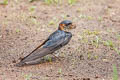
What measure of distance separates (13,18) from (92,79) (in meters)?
4.10

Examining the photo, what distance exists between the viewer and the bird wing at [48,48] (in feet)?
22.4

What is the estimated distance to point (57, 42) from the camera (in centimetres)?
721

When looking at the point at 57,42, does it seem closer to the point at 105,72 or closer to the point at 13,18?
the point at 105,72

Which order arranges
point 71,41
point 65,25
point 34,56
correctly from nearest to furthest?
point 34,56 → point 65,25 → point 71,41

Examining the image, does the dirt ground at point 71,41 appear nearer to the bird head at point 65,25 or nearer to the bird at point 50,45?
the bird at point 50,45

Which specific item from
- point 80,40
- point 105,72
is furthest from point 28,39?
point 105,72

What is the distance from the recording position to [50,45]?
7133mm

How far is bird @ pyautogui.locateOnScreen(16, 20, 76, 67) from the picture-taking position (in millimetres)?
6863

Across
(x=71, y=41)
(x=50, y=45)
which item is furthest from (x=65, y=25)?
(x=71, y=41)

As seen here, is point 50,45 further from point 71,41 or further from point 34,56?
point 71,41

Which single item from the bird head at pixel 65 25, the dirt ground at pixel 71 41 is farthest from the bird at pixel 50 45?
the dirt ground at pixel 71 41

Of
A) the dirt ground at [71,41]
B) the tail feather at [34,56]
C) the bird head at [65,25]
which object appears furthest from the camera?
the bird head at [65,25]

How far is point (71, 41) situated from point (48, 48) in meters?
1.33

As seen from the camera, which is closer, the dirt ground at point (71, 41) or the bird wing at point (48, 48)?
the dirt ground at point (71, 41)
